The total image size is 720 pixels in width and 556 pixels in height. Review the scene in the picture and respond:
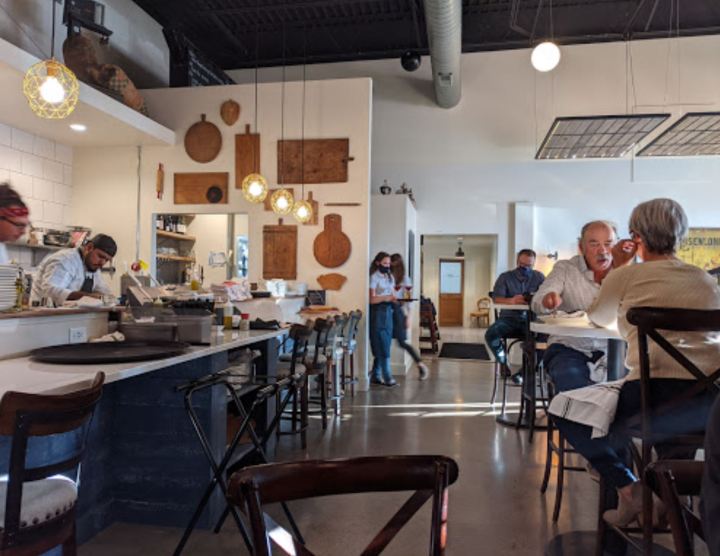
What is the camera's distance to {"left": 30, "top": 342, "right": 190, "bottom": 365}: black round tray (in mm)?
2010

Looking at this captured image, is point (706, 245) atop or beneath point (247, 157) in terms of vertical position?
beneath

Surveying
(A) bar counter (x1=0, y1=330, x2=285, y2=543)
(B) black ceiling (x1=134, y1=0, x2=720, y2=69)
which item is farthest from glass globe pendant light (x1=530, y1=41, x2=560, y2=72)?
(A) bar counter (x1=0, y1=330, x2=285, y2=543)

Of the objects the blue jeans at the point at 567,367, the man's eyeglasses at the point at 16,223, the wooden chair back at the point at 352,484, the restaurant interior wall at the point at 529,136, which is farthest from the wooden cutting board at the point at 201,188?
the wooden chair back at the point at 352,484

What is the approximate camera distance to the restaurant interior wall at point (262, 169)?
263 inches

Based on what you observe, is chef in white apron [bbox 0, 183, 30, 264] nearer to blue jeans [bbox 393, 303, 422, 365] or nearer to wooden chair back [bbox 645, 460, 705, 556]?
wooden chair back [bbox 645, 460, 705, 556]

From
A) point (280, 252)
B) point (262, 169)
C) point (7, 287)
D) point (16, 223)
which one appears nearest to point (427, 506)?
point (7, 287)

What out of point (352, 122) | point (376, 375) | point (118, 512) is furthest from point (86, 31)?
point (118, 512)

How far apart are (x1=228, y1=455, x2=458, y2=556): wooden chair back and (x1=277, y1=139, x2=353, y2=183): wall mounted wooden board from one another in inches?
232

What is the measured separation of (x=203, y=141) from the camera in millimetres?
6941

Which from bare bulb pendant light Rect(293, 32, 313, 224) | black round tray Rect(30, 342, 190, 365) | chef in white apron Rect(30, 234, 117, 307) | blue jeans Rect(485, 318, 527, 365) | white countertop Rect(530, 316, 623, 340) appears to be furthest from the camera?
bare bulb pendant light Rect(293, 32, 313, 224)

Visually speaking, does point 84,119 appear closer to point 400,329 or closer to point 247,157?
point 247,157

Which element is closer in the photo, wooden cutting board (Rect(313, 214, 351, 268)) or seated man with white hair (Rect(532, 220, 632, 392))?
seated man with white hair (Rect(532, 220, 632, 392))

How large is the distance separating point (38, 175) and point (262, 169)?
2.74 meters

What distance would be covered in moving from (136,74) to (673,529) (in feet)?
27.5
